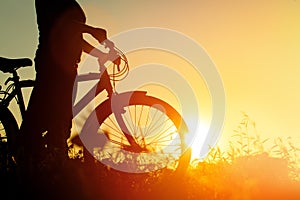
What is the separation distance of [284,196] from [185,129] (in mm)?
1555

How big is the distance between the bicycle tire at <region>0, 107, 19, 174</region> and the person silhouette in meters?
0.14

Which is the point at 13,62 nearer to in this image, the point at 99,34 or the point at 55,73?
the point at 55,73

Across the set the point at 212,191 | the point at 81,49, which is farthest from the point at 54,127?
the point at 212,191

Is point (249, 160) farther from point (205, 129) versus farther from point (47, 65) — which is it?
point (47, 65)

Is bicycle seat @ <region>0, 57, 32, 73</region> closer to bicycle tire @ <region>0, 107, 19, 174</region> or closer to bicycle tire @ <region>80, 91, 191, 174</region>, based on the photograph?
bicycle tire @ <region>0, 107, 19, 174</region>

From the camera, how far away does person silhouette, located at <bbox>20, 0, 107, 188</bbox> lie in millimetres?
7262

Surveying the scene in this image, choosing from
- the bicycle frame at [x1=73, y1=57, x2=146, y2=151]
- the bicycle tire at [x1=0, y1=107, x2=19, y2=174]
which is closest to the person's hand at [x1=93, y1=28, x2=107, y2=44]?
the bicycle frame at [x1=73, y1=57, x2=146, y2=151]

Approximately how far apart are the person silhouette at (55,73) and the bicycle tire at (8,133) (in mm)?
142

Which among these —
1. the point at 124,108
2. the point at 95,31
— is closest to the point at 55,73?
the point at 95,31

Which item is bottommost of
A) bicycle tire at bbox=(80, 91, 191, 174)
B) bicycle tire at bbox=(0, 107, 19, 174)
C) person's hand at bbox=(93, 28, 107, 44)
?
bicycle tire at bbox=(0, 107, 19, 174)

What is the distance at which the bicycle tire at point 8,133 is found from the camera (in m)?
7.00

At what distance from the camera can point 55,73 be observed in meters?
7.30

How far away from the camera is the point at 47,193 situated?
575 cm

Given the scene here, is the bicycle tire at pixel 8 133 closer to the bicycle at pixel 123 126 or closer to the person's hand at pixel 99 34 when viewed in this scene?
the bicycle at pixel 123 126
